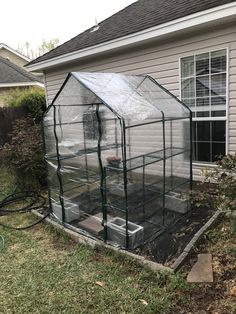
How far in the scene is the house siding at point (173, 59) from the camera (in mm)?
5367

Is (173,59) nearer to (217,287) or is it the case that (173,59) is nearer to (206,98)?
(206,98)

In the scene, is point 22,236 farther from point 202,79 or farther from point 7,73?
point 7,73

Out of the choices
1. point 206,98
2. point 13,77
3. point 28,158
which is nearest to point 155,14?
point 206,98

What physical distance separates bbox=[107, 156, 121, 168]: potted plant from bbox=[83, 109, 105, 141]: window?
315 mm

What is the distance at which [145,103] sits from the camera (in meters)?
4.36

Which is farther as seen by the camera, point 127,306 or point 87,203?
point 87,203

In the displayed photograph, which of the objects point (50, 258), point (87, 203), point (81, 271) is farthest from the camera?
point (87, 203)

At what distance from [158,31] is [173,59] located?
0.68m

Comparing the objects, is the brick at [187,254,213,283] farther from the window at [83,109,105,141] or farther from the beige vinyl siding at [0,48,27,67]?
the beige vinyl siding at [0,48,27,67]

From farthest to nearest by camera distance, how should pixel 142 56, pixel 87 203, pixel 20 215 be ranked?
pixel 142 56
pixel 20 215
pixel 87 203

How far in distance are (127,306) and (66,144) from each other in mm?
2649

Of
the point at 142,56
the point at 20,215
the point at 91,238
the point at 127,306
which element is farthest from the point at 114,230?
the point at 142,56

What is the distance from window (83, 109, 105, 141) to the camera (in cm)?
403

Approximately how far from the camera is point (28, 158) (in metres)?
6.32
